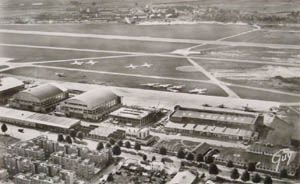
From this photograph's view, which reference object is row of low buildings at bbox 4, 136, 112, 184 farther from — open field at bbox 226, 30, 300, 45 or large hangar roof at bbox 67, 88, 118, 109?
open field at bbox 226, 30, 300, 45

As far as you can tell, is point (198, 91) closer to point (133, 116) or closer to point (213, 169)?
point (133, 116)

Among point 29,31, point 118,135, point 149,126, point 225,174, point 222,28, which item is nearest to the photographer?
point 225,174

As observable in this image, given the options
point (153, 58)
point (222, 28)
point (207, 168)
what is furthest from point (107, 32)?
point (207, 168)

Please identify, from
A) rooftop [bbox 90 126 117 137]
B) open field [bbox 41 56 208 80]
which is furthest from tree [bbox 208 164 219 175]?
open field [bbox 41 56 208 80]

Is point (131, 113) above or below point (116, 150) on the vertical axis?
above

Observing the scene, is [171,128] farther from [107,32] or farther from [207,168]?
[107,32]

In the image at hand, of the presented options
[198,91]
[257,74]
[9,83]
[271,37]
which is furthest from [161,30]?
[9,83]

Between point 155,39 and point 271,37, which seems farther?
point 155,39
